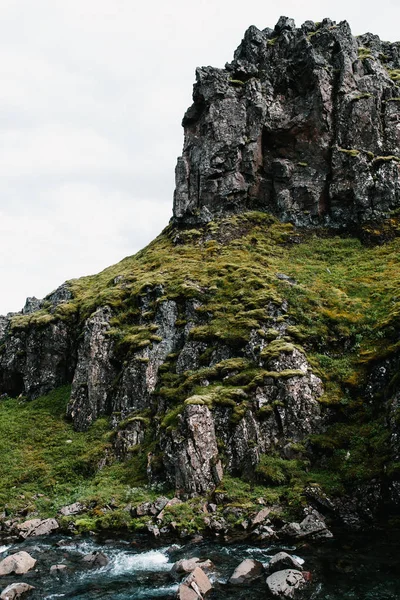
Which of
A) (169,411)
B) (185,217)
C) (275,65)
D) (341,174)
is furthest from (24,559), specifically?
(275,65)

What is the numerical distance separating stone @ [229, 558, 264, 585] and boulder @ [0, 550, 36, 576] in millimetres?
9053

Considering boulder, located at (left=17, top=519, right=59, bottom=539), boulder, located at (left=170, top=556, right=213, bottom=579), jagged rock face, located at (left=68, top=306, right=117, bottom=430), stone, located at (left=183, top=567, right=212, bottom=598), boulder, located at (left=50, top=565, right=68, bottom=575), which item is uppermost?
jagged rock face, located at (left=68, top=306, right=117, bottom=430)

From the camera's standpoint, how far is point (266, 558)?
18.1 m

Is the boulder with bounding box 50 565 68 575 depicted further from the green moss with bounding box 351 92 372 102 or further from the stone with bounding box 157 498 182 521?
the green moss with bounding box 351 92 372 102

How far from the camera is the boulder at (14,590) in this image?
16062 mm

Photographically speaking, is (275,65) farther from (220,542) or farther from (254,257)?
(220,542)

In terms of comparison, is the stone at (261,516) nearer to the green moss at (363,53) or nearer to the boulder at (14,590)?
the boulder at (14,590)

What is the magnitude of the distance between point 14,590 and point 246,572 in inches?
341

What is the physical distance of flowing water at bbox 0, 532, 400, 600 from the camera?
15516mm

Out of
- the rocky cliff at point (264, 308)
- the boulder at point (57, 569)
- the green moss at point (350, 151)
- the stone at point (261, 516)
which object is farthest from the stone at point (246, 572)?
the green moss at point (350, 151)

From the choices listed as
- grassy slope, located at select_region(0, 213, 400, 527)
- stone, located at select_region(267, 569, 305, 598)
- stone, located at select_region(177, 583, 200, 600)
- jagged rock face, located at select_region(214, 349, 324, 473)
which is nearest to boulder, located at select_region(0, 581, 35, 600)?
stone, located at select_region(177, 583, 200, 600)

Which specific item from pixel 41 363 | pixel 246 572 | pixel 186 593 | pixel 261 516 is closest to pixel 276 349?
pixel 261 516

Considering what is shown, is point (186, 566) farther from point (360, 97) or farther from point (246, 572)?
point (360, 97)

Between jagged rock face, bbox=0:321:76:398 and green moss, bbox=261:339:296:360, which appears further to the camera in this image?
jagged rock face, bbox=0:321:76:398
